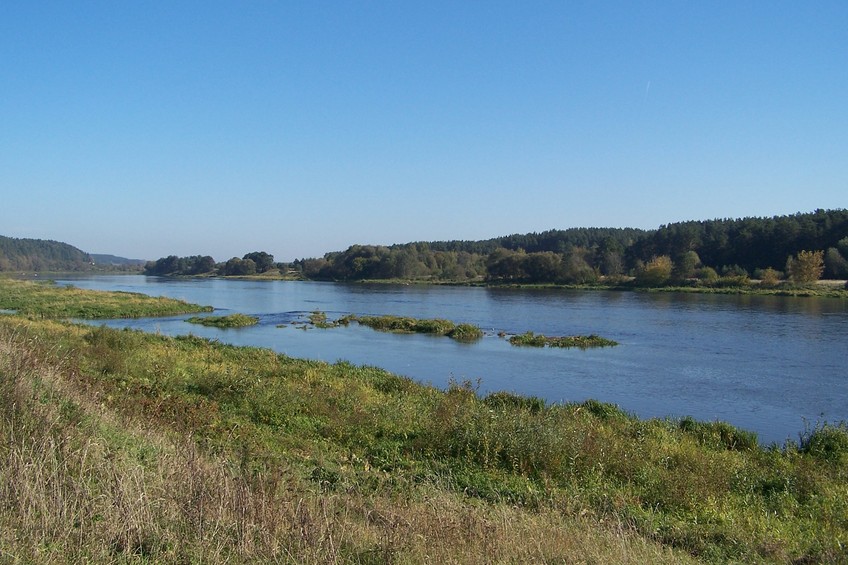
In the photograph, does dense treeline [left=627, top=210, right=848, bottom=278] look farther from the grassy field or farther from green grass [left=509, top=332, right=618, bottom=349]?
the grassy field

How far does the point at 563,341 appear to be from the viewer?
36062 mm

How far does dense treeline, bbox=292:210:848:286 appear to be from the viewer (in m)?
89.1

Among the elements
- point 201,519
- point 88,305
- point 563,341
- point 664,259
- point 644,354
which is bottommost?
point 644,354

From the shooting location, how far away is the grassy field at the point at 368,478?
4852mm

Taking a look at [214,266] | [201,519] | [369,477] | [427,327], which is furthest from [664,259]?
[214,266]

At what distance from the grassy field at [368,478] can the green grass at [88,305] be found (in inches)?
1335

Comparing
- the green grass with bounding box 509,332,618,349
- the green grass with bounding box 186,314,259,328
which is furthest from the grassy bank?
the green grass with bounding box 186,314,259,328

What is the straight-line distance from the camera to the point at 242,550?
4.59 meters

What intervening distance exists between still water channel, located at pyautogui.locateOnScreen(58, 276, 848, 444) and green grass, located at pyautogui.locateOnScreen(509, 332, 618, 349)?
1.15 m

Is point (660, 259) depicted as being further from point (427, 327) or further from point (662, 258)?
point (427, 327)

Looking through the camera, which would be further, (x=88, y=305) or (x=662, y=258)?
(x=662, y=258)

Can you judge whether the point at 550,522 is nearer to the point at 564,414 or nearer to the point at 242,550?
the point at 242,550

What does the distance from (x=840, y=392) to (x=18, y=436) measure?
24.8 metres

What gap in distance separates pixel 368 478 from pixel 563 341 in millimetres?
28920
